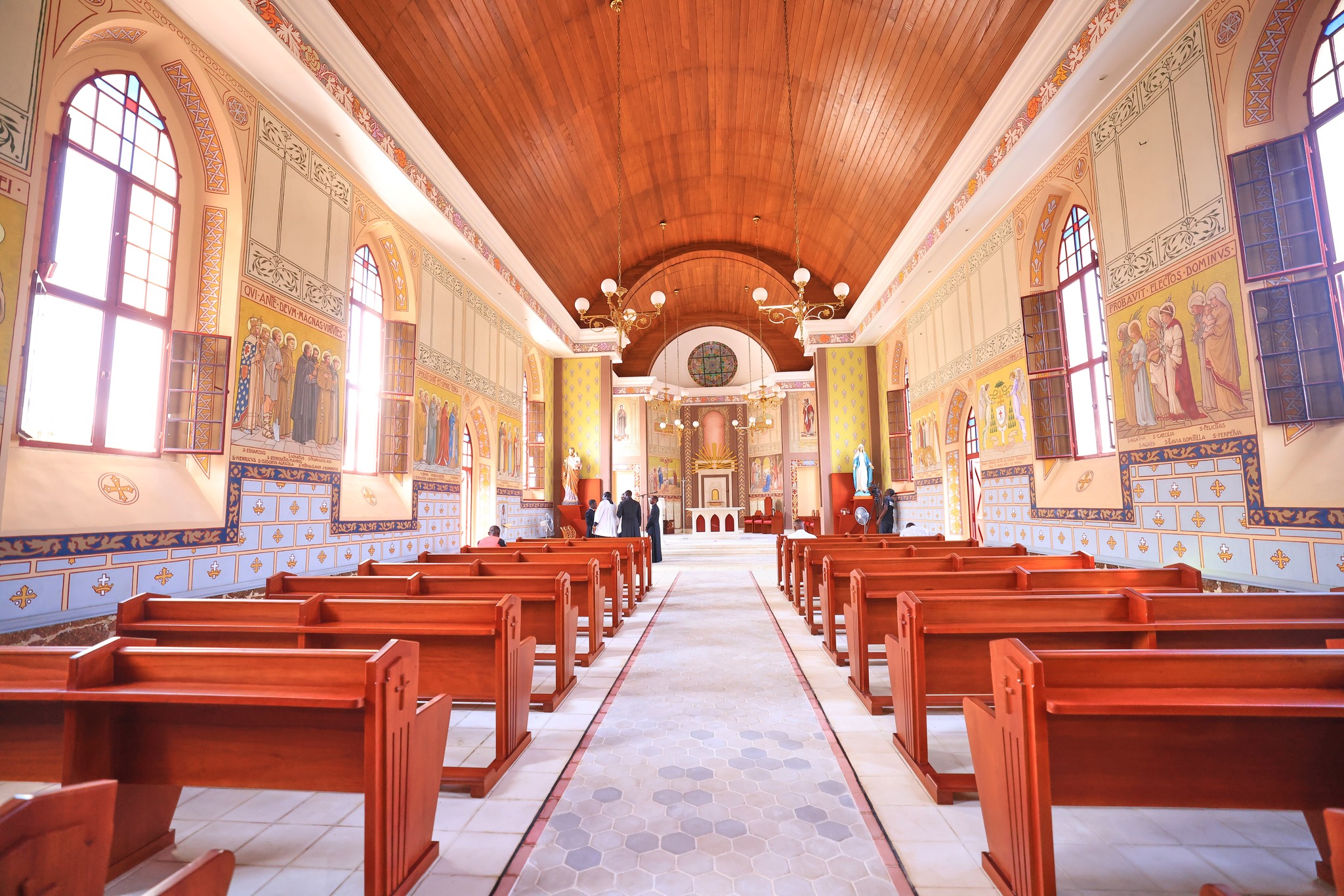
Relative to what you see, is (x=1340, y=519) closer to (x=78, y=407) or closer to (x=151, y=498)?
(x=151, y=498)

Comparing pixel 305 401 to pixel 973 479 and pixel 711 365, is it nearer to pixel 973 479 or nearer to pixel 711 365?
pixel 973 479

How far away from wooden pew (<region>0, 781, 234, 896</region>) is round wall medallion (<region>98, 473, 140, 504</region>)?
14.7ft

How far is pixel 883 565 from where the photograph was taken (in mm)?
5359

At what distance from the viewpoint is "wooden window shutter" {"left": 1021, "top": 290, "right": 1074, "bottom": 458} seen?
7.54m

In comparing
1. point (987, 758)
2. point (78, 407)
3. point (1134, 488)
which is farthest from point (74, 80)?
point (1134, 488)

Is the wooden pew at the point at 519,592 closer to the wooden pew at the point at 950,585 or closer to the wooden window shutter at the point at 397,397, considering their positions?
the wooden pew at the point at 950,585

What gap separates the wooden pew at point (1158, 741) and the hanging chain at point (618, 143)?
8.97m

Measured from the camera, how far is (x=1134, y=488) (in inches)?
239

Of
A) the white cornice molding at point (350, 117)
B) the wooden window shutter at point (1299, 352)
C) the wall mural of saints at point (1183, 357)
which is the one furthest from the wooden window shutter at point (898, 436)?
the wooden window shutter at point (1299, 352)

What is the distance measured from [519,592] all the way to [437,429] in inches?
225

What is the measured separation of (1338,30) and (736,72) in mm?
7622

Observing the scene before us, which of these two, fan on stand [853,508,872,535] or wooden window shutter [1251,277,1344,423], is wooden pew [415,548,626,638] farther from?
fan on stand [853,508,872,535]

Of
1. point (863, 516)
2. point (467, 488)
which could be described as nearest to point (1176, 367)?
point (863, 516)

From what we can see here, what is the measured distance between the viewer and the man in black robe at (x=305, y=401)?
6.16 m
